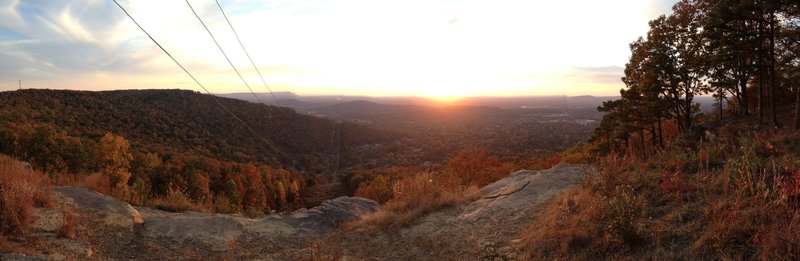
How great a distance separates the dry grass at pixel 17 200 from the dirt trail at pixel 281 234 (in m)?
0.28

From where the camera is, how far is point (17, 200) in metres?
7.24

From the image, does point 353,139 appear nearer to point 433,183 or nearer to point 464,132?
point 464,132

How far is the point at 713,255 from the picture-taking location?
182 inches

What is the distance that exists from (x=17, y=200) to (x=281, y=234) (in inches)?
180

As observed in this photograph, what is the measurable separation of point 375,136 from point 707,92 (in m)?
104

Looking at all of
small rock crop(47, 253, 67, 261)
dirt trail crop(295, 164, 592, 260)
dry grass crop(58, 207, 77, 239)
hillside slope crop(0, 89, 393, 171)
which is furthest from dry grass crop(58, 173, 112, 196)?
hillside slope crop(0, 89, 393, 171)

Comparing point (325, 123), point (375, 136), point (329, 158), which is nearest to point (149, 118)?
point (329, 158)

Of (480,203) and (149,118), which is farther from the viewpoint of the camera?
(149,118)

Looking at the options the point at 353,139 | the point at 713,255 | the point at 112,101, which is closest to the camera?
the point at 713,255

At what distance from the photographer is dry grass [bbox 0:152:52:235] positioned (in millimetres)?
6848

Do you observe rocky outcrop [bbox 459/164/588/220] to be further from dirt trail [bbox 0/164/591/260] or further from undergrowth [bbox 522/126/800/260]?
undergrowth [bbox 522/126/800/260]

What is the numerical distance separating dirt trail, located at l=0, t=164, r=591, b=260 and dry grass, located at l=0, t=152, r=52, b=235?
0.93 ft

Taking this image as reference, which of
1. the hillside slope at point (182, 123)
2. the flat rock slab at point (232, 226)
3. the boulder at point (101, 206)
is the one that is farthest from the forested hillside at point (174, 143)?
the flat rock slab at point (232, 226)

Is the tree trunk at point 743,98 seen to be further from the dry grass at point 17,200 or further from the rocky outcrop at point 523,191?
the dry grass at point 17,200
